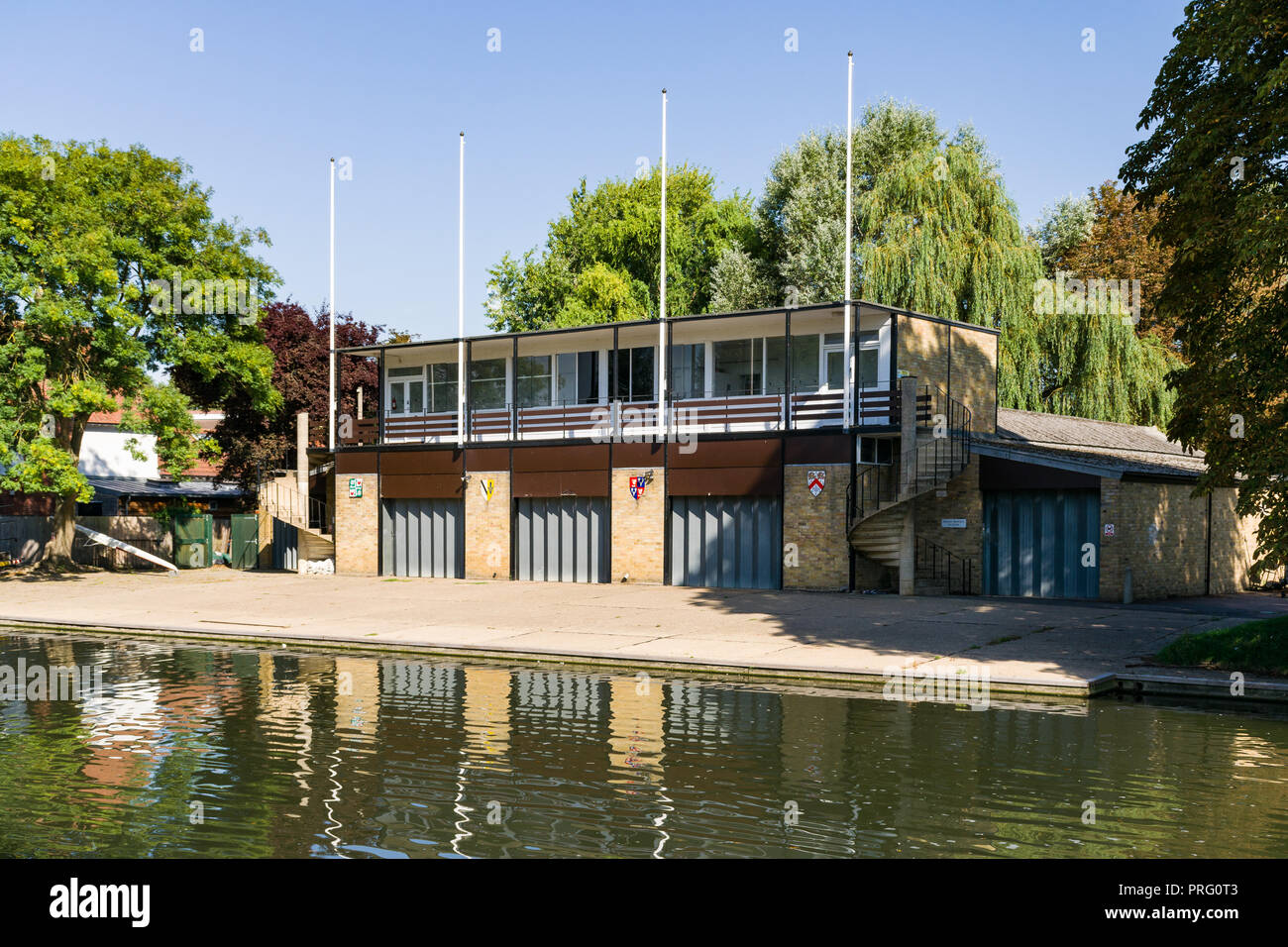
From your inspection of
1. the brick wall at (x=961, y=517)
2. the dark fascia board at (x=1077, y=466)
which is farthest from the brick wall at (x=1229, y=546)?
the brick wall at (x=961, y=517)

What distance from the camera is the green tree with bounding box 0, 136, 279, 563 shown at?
31.1m

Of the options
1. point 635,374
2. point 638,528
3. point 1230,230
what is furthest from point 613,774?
point 635,374

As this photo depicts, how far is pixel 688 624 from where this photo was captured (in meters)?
21.9

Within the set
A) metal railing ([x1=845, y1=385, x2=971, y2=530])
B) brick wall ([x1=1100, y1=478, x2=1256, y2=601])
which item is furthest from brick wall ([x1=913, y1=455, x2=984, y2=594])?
brick wall ([x1=1100, y1=478, x2=1256, y2=601])

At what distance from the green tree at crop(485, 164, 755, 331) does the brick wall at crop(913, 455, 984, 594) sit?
2589 centimetres

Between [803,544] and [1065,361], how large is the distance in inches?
617

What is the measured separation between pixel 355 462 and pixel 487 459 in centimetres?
506

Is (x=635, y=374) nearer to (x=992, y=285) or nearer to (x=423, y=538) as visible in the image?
(x=423, y=538)

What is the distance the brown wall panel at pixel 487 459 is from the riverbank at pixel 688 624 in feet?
12.2

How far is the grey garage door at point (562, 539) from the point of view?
1250 inches

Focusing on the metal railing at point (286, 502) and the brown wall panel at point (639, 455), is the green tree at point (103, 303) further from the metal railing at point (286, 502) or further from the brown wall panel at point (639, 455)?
the brown wall panel at point (639, 455)

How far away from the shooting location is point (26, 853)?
773cm

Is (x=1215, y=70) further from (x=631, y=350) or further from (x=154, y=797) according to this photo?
(x=631, y=350)

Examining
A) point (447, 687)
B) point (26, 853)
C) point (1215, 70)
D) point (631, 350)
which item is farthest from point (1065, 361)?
point (26, 853)
